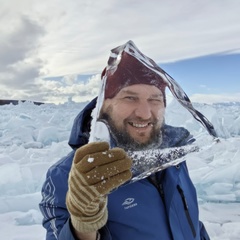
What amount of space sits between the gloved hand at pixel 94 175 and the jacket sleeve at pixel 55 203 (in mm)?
200

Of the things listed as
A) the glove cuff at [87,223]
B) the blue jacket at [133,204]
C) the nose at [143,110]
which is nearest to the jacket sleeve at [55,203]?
the blue jacket at [133,204]

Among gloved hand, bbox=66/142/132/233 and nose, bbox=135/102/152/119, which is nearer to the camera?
gloved hand, bbox=66/142/132/233

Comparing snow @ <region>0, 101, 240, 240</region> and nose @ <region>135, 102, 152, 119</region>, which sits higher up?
nose @ <region>135, 102, 152, 119</region>

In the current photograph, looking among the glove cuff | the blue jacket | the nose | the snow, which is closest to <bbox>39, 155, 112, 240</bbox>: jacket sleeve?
the blue jacket

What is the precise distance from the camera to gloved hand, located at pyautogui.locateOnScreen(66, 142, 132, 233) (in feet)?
2.69

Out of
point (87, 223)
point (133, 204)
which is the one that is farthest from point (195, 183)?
point (87, 223)

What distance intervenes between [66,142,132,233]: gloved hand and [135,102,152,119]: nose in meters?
0.21

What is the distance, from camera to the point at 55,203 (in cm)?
107

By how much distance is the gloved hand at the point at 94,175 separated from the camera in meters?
0.82

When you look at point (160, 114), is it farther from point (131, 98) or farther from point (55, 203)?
point (55, 203)

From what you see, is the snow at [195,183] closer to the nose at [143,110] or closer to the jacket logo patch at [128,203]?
the nose at [143,110]

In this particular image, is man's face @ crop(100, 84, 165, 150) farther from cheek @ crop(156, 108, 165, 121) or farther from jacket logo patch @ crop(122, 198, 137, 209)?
jacket logo patch @ crop(122, 198, 137, 209)

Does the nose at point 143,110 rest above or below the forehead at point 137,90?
below

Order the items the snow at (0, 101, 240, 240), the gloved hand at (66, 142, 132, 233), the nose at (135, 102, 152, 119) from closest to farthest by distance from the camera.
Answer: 1. the gloved hand at (66, 142, 132, 233)
2. the nose at (135, 102, 152, 119)
3. the snow at (0, 101, 240, 240)
